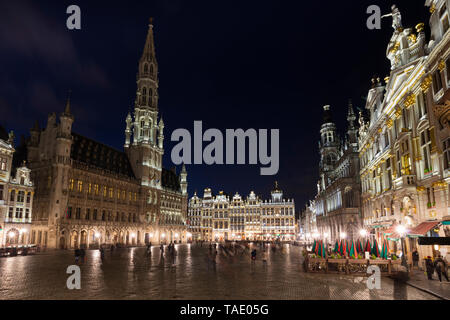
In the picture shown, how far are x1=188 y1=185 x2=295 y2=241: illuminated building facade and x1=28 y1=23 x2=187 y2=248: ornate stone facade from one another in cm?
2218

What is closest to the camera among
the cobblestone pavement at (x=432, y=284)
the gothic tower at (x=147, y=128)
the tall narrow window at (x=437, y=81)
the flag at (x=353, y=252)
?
the cobblestone pavement at (x=432, y=284)

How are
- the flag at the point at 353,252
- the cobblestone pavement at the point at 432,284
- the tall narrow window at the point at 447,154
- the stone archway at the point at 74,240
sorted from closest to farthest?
the cobblestone pavement at the point at 432,284 → the tall narrow window at the point at 447,154 → the flag at the point at 353,252 → the stone archway at the point at 74,240

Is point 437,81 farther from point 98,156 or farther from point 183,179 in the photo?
point 183,179

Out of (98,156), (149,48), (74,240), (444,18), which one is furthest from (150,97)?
(444,18)

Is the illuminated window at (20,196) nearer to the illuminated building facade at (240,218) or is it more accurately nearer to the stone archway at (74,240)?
the stone archway at (74,240)

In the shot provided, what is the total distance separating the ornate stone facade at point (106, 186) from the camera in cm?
5631

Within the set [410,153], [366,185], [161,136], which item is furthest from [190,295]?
[161,136]

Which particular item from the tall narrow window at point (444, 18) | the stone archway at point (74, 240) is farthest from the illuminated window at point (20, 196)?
the tall narrow window at point (444, 18)

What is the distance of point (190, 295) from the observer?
14328mm

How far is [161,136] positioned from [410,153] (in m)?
77.5

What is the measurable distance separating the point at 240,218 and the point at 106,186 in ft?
218

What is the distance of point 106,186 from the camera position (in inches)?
2739

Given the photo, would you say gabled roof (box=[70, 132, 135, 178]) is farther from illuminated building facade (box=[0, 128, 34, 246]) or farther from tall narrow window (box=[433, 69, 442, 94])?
tall narrow window (box=[433, 69, 442, 94])
